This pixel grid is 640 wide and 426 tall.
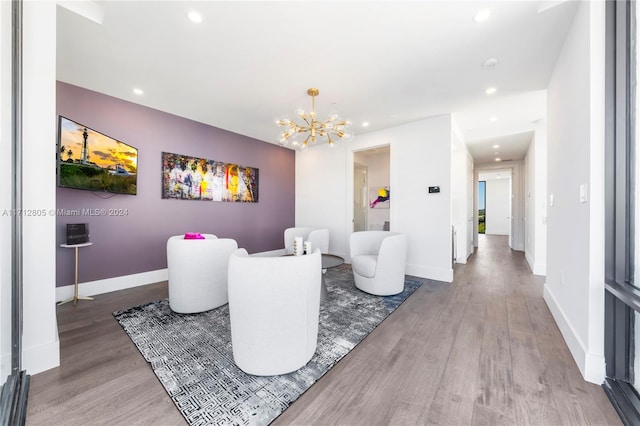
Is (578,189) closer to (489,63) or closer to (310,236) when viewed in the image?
(489,63)

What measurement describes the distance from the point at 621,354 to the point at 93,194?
206 inches

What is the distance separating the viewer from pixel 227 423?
1.27 m

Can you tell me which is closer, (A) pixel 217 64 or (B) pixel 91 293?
(A) pixel 217 64

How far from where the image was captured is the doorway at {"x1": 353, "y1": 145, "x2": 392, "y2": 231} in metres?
6.48

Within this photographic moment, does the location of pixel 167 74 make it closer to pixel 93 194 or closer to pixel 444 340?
pixel 93 194

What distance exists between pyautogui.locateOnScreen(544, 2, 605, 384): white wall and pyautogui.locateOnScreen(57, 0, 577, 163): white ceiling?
1.30ft

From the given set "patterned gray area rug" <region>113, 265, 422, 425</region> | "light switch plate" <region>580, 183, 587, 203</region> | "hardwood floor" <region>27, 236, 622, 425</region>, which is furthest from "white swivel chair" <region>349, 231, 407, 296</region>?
"light switch plate" <region>580, 183, 587, 203</region>

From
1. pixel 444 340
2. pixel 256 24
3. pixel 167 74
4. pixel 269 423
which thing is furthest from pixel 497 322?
pixel 167 74

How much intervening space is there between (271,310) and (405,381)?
1.00m

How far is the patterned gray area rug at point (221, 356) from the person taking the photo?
A: 4.54ft

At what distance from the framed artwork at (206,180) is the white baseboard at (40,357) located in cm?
257

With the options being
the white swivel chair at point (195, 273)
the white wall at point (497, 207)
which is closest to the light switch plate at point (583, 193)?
the white swivel chair at point (195, 273)

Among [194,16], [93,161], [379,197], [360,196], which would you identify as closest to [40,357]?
[93,161]

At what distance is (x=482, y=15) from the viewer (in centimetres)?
194
